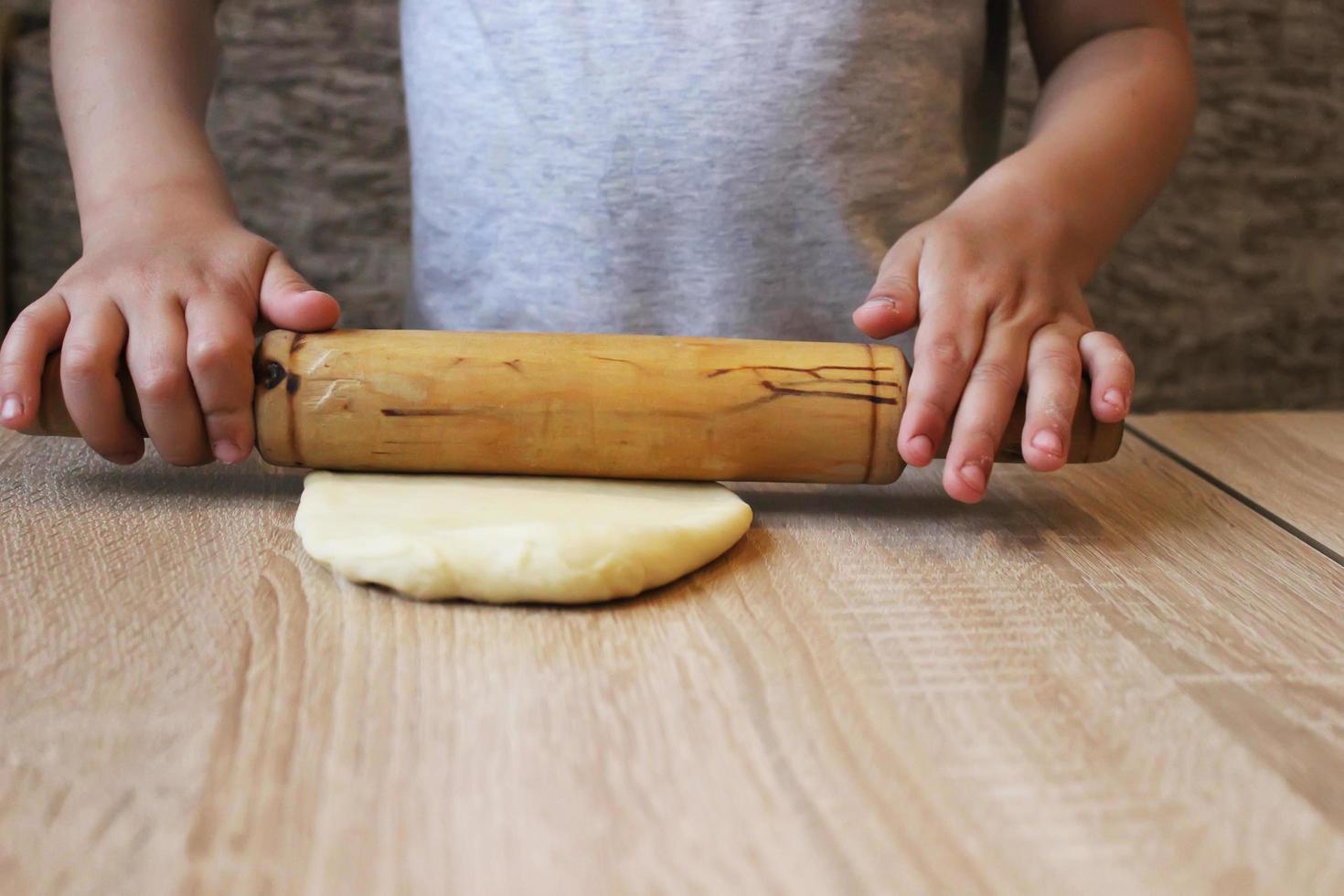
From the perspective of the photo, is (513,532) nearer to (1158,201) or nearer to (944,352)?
(944,352)

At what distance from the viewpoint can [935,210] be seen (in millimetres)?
1333

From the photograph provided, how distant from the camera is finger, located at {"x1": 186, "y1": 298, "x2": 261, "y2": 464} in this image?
824 millimetres

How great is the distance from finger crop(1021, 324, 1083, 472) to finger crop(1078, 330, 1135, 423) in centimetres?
1

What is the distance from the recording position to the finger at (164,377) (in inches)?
32.4

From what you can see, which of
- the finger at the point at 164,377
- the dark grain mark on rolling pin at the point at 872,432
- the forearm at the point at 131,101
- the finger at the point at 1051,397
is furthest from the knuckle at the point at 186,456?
the finger at the point at 1051,397

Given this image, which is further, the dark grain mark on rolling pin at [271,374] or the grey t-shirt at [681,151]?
the grey t-shirt at [681,151]

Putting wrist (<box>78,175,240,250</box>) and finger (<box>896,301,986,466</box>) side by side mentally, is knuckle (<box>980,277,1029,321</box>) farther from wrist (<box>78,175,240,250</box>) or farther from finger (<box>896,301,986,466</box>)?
wrist (<box>78,175,240,250</box>)

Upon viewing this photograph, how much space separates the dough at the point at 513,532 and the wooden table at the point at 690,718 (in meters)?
0.02

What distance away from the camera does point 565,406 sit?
2.75 feet

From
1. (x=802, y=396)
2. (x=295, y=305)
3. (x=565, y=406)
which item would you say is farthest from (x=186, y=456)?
(x=802, y=396)

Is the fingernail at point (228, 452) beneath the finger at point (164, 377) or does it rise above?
beneath

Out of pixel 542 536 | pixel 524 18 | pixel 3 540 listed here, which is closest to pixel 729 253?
pixel 524 18

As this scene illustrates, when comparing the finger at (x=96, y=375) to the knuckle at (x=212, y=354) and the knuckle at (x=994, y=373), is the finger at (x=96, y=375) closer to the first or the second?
the knuckle at (x=212, y=354)

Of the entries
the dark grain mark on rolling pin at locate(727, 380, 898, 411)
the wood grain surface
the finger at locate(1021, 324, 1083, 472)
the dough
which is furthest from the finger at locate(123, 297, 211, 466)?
the wood grain surface
